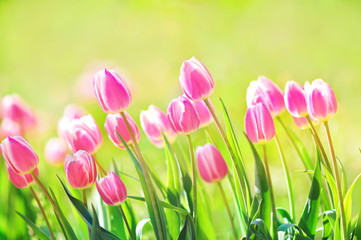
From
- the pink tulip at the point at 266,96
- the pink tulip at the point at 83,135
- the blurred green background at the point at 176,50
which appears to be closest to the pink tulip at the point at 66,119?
the pink tulip at the point at 83,135

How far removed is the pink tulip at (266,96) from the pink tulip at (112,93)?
223 mm

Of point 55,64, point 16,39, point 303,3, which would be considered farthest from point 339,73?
point 16,39

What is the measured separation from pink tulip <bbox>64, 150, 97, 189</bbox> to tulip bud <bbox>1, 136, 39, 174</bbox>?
0.22ft

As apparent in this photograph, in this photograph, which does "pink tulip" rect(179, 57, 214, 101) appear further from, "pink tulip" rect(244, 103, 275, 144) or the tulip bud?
the tulip bud

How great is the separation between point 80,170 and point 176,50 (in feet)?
12.3

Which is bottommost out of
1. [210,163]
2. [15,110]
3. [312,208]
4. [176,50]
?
[312,208]

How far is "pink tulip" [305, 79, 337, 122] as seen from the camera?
806mm

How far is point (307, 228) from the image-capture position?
0.88 metres

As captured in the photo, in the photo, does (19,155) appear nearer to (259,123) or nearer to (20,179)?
(20,179)

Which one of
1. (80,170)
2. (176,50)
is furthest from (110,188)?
(176,50)

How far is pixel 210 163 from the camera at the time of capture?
902mm

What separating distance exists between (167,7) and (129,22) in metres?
0.88

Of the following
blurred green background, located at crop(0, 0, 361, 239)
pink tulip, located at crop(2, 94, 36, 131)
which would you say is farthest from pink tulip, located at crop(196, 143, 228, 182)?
blurred green background, located at crop(0, 0, 361, 239)

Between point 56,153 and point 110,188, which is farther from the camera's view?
point 56,153
